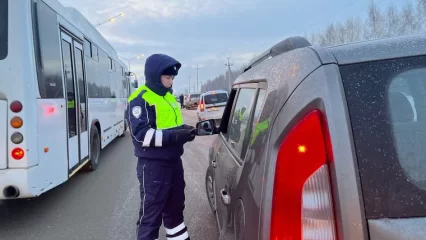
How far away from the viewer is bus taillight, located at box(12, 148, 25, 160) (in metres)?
4.21

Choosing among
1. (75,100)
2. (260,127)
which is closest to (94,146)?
(75,100)

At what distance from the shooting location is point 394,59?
152 centimetres

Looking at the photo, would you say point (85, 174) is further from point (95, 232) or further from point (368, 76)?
point (368, 76)

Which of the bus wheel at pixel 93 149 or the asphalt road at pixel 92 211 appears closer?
the asphalt road at pixel 92 211

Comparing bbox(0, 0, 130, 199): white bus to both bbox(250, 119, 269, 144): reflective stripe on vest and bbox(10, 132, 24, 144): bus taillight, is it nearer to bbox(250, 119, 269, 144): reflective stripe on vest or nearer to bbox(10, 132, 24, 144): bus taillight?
bbox(10, 132, 24, 144): bus taillight

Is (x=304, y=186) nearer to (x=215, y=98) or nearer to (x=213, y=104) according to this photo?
(x=213, y=104)

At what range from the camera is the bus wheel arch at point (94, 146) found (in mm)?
7742

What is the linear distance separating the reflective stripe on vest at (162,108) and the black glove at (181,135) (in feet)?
0.56

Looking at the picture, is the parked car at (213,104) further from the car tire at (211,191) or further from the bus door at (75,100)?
the car tire at (211,191)

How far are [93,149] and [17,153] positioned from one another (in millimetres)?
3758

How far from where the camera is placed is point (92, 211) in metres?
5.27

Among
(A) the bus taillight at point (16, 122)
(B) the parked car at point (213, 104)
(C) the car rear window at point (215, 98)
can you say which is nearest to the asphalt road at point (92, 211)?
(A) the bus taillight at point (16, 122)

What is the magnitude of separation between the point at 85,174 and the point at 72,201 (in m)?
2.00

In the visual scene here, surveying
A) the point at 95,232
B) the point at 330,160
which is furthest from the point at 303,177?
the point at 95,232
